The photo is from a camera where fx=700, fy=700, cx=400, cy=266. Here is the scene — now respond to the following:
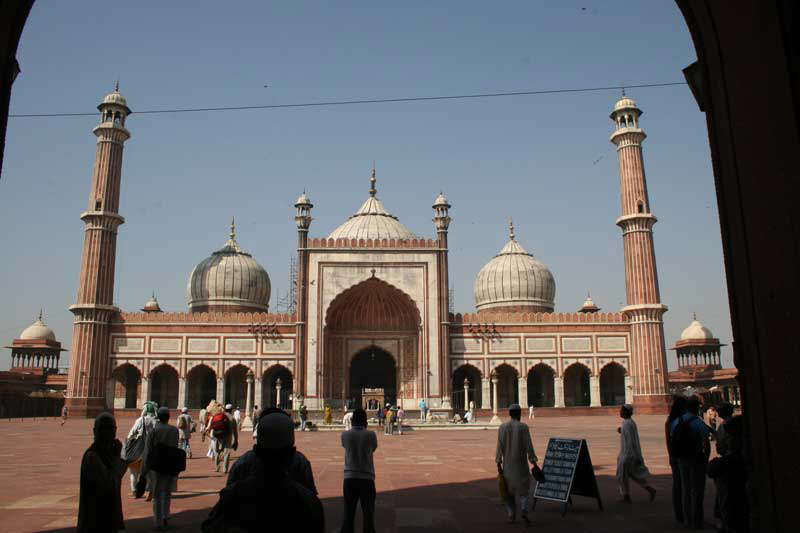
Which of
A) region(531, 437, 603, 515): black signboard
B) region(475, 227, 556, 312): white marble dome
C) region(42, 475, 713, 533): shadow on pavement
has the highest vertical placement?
region(475, 227, 556, 312): white marble dome

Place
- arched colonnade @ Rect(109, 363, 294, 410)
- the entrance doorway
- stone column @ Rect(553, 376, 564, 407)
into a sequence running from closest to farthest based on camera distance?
stone column @ Rect(553, 376, 564, 407) < arched colonnade @ Rect(109, 363, 294, 410) < the entrance doorway

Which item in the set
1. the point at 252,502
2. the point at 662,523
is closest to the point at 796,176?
the point at 252,502

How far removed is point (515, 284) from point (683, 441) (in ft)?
109

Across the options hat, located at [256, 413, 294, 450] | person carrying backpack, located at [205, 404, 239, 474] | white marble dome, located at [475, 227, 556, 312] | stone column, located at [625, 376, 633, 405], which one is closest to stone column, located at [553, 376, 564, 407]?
stone column, located at [625, 376, 633, 405]

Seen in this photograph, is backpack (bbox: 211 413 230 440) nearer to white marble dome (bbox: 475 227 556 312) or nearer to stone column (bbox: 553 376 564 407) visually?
stone column (bbox: 553 376 564 407)

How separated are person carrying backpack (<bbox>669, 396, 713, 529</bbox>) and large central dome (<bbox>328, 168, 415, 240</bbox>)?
98.2 feet

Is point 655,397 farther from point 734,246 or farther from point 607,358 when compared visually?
point 734,246

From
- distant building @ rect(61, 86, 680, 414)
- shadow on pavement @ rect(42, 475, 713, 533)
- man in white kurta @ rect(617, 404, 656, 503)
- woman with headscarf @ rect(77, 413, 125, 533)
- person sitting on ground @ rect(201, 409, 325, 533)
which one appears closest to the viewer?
person sitting on ground @ rect(201, 409, 325, 533)

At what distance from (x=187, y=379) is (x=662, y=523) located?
93.7 ft

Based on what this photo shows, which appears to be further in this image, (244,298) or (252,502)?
(244,298)

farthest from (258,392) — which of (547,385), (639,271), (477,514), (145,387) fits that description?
(477,514)

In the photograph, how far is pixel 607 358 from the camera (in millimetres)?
32688

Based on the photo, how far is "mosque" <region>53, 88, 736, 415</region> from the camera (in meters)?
30.9

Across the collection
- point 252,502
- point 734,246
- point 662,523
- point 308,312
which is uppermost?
point 308,312
